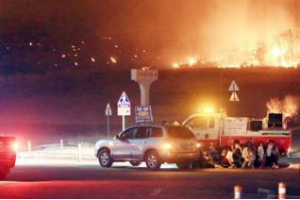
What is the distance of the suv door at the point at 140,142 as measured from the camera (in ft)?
98.5

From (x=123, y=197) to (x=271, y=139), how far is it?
17112 millimetres

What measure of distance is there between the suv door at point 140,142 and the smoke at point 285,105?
26.3 meters

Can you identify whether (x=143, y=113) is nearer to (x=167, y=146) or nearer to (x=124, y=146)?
(x=124, y=146)

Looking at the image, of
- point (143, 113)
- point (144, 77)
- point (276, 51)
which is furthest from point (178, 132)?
point (276, 51)

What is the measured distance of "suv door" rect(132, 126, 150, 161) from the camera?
98.5 ft

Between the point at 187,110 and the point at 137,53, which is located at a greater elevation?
the point at 137,53

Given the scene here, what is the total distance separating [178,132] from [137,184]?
27.2 ft

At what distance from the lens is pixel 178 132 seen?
2978cm

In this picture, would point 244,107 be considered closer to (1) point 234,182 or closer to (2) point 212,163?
(2) point 212,163

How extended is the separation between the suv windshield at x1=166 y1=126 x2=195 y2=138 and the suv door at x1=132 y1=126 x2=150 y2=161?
3.11 ft

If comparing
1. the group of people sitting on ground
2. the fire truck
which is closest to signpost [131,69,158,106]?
the fire truck

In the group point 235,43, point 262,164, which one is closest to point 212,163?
→ point 262,164

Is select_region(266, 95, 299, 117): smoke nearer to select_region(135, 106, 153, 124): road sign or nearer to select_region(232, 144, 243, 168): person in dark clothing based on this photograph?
select_region(135, 106, 153, 124): road sign

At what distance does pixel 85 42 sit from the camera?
155 meters
